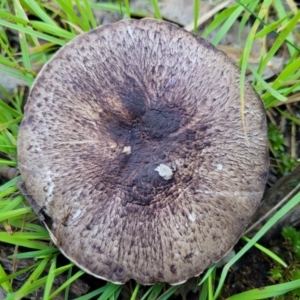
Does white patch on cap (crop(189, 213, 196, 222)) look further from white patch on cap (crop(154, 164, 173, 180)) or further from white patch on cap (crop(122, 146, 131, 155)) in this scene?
white patch on cap (crop(122, 146, 131, 155))

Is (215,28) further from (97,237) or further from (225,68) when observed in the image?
(97,237)

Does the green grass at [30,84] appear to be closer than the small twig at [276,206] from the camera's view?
Yes

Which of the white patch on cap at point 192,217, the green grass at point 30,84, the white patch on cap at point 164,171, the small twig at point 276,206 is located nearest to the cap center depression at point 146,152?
the white patch on cap at point 164,171

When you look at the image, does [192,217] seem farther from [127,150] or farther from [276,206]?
[276,206]

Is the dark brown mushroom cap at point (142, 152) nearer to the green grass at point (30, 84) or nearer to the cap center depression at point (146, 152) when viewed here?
the cap center depression at point (146, 152)

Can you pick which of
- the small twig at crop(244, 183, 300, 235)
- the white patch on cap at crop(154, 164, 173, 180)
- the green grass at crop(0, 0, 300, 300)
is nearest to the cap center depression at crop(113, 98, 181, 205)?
the white patch on cap at crop(154, 164, 173, 180)

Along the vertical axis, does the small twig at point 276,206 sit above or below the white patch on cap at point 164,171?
below

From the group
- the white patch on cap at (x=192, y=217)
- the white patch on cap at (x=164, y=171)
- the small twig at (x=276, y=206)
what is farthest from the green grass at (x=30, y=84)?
the white patch on cap at (x=164, y=171)

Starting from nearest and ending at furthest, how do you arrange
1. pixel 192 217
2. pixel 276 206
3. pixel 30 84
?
pixel 192 217
pixel 276 206
pixel 30 84

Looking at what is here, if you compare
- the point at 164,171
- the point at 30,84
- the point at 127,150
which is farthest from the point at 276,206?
the point at 30,84
